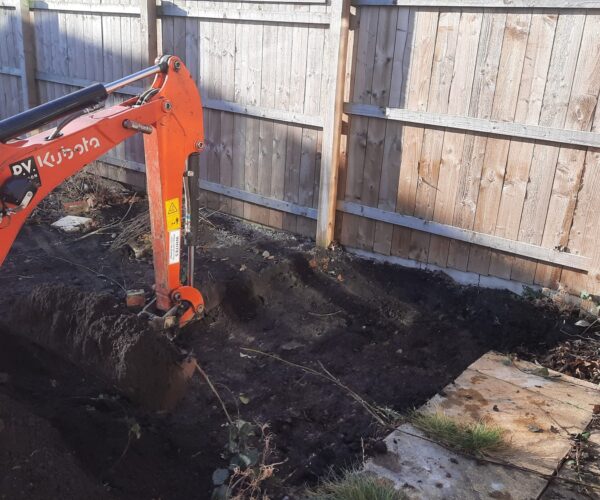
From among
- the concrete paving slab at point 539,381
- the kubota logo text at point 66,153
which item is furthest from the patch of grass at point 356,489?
the kubota logo text at point 66,153

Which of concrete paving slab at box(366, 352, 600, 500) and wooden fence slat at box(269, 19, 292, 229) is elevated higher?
wooden fence slat at box(269, 19, 292, 229)

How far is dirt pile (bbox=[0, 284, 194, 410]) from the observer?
3635 millimetres

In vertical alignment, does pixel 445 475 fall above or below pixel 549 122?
below

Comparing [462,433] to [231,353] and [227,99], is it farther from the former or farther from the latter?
[227,99]

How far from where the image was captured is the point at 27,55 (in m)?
8.22

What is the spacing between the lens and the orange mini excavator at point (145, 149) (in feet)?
8.84

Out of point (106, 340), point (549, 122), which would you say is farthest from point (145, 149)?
point (549, 122)

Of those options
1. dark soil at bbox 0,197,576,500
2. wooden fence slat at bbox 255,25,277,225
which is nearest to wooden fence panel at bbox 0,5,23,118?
dark soil at bbox 0,197,576,500

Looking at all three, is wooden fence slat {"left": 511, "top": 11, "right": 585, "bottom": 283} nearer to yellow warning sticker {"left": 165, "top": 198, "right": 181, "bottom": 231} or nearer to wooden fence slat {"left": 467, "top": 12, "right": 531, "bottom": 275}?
wooden fence slat {"left": 467, "top": 12, "right": 531, "bottom": 275}

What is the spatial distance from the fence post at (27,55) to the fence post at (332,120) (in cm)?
486

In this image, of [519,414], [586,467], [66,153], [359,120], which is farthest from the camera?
[359,120]

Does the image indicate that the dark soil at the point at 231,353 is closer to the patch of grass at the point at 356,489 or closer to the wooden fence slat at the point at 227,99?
the patch of grass at the point at 356,489

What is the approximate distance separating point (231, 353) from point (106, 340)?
2.85ft

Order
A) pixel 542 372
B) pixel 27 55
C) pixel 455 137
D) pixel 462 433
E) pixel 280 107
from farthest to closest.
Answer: pixel 27 55, pixel 280 107, pixel 455 137, pixel 542 372, pixel 462 433
